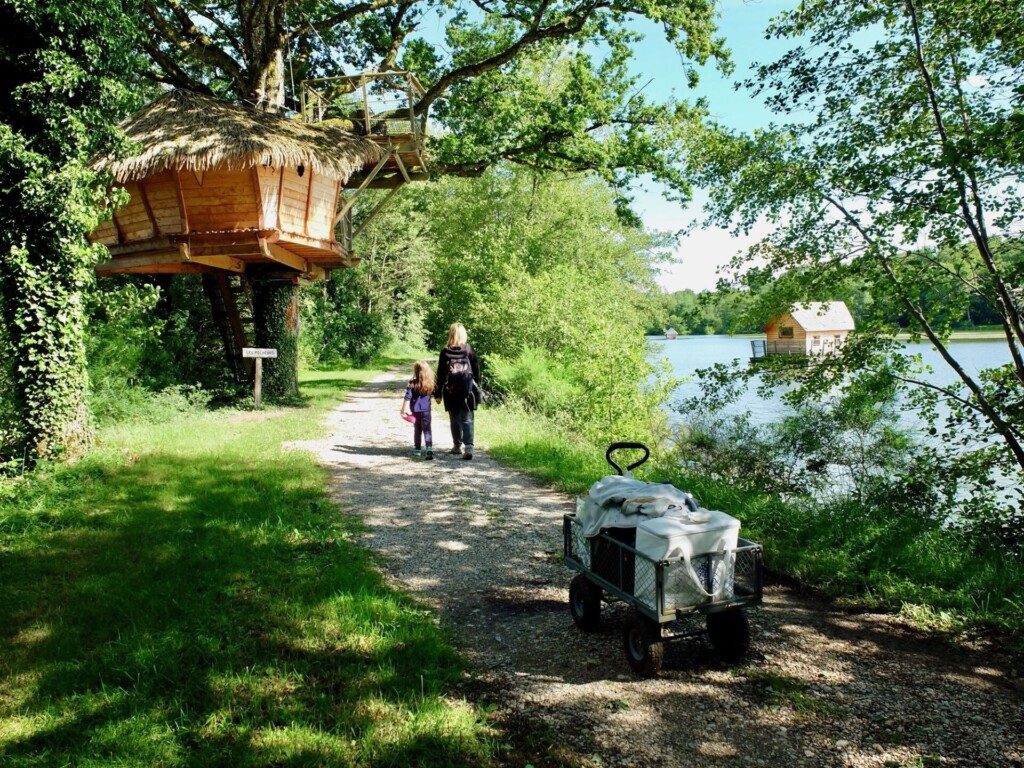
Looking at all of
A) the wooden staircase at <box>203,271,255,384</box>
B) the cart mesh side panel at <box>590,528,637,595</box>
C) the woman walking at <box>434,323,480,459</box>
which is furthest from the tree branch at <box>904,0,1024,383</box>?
the wooden staircase at <box>203,271,255,384</box>

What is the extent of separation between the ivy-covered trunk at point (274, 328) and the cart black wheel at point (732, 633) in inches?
567

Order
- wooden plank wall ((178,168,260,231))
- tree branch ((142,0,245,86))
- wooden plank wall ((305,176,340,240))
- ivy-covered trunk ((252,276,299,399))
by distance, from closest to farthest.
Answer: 1. wooden plank wall ((178,168,260,231))
2. wooden plank wall ((305,176,340,240))
3. tree branch ((142,0,245,86))
4. ivy-covered trunk ((252,276,299,399))

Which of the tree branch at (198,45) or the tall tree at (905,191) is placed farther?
the tree branch at (198,45)

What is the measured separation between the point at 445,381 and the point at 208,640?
637cm

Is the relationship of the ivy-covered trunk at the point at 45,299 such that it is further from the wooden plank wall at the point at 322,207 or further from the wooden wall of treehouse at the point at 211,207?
the wooden plank wall at the point at 322,207

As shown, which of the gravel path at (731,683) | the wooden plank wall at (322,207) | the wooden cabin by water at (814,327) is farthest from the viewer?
the wooden plank wall at (322,207)

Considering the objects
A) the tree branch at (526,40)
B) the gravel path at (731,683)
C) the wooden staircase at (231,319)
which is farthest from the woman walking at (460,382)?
the wooden staircase at (231,319)

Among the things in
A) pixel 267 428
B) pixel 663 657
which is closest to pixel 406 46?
pixel 267 428

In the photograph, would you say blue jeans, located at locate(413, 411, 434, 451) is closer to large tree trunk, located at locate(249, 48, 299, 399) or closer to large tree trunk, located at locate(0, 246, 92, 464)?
large tree trunk, located at locate(0, 246, 92, 464)

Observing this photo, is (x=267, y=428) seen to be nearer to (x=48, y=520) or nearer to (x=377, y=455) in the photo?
(x=377, y=455)

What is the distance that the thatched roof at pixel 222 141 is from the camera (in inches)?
501

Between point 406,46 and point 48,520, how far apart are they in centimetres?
1512

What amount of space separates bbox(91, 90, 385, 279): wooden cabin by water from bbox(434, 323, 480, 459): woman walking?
5.77m

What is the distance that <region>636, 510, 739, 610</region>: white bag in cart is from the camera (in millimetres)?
3873
